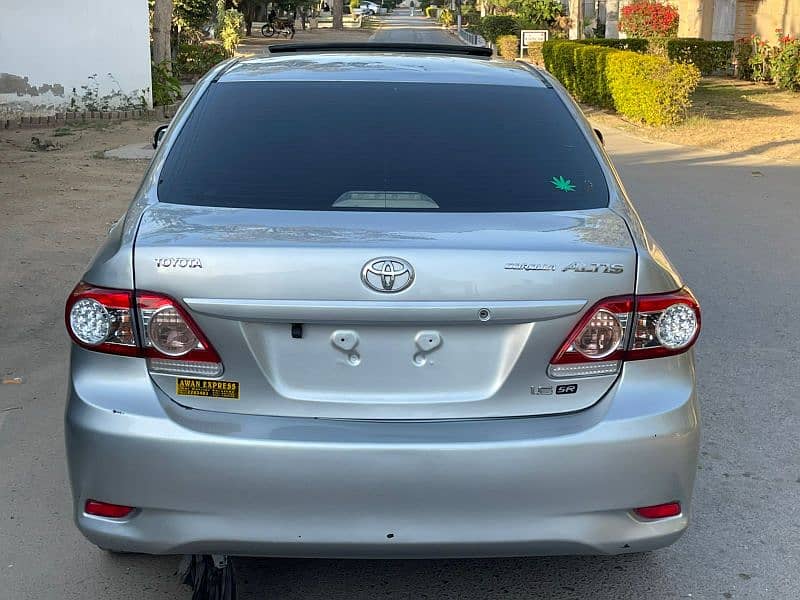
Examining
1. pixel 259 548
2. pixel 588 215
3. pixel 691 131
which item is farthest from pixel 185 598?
pixel 691 131

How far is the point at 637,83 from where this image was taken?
59.3ft

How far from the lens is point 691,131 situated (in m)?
17.4

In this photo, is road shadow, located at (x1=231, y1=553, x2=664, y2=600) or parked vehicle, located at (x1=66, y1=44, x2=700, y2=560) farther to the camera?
road shadow, located at (x1=231, y1=553, x2=664, y2=600)

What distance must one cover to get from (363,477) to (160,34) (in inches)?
797

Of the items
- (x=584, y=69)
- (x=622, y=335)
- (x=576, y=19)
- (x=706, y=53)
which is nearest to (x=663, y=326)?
(x=622, y=335)

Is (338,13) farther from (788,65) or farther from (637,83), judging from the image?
(637,83)

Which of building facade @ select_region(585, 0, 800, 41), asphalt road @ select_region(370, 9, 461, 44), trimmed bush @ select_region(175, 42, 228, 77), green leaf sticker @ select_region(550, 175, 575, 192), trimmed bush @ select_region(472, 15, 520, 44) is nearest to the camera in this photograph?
green leaf sticker @ select_region(550, 175, 575, 192)

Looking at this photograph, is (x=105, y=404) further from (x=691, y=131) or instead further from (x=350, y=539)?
(x=691, y=131)

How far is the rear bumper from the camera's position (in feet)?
8.93

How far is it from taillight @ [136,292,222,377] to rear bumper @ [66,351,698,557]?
0.08 meters

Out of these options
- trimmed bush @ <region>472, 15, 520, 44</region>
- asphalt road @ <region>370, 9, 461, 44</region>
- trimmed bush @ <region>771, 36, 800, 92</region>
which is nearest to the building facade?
trimmed bush @ <region>771, 36, 800, 92</region>

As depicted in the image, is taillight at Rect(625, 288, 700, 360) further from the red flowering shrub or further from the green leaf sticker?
the red flowering shrub

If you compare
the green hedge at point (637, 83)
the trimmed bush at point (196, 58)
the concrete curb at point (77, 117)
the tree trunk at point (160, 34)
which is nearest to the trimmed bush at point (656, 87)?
the green hedge at point (637, 83)

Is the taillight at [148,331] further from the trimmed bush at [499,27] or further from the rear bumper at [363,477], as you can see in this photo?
the trimmed bush at [499,27]
